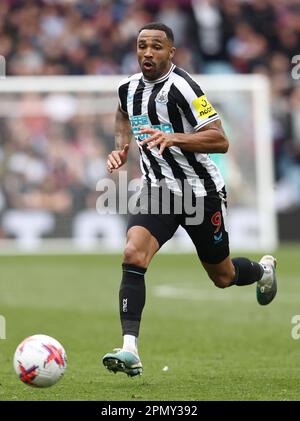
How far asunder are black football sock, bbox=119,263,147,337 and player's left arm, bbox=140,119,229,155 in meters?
0.87

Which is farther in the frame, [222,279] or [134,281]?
[222,279]

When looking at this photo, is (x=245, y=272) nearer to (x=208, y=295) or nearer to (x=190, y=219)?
(x=190, y=219)

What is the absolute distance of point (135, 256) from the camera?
7.23 m

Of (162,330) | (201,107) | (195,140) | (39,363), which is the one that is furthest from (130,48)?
(39,363)

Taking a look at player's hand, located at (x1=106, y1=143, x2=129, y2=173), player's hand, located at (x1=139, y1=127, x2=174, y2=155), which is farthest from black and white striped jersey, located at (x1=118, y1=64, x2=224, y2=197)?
player's hand, located at (x1=139, y1=127, x2=174, y2=155)

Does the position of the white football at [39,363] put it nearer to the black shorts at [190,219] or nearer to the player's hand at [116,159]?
the black shorts at [190,219]

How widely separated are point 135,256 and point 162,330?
3242 millimetres

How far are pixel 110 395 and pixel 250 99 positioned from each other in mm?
14220

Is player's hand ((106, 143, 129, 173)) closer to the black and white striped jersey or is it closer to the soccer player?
the soccer player

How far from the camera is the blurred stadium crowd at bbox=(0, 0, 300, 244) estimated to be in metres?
19.7

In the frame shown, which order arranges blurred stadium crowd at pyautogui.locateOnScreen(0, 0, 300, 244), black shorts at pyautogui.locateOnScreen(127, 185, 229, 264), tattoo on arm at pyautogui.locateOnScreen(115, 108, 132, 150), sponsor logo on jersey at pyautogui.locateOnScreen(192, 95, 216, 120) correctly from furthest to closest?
blurred stadium crowd at pyautogui.locateOnScreen(0, 0, 300, 244), tattoo on arm at pyautogui.locateOnScreen(115, 108, 132, 150), black shorts at pyautogui.locateOnScreen(127, 185, 229, 264), sponsor logo on jersey at pyautogui.locateOnScreen(192, 95, 216, 120)

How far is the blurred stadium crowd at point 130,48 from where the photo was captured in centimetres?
1969
